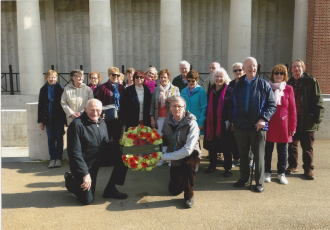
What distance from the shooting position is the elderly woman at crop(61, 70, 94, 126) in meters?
5.54

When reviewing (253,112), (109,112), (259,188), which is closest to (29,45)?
(109,112)

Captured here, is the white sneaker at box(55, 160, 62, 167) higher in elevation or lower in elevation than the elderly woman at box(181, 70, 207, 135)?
lower

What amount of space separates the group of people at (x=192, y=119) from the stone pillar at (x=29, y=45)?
6833 millimetres

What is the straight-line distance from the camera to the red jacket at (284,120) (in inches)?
184

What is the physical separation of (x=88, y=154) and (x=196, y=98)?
219 centimetres

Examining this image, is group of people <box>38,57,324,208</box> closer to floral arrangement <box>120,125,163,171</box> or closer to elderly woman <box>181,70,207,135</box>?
elderly woman <box>181,70,207,135</box>

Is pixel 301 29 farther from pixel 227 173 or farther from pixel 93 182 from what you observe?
pixel 93 182

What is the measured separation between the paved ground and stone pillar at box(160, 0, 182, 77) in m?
7.07

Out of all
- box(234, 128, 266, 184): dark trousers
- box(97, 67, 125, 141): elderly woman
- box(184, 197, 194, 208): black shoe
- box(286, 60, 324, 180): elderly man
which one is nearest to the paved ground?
box(184, 197, 194, 208): black shoe

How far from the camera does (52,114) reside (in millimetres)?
5766

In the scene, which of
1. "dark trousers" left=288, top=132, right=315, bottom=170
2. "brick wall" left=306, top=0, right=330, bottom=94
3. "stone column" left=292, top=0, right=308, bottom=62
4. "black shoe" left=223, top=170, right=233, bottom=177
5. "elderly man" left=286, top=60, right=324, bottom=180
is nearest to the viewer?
"elderly man" left=286, top=60, right=324, bottom=180

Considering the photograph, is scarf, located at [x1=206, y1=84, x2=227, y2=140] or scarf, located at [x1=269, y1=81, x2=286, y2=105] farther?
scarf, located at [x1=206, y1=84, x2=227, y2=140]

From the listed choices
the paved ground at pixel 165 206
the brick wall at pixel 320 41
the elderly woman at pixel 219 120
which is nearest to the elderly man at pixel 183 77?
the elderly woman at pixel 219 120

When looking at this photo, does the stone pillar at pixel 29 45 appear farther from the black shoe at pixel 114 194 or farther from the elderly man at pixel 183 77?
the black shoe at pixel 114 194
